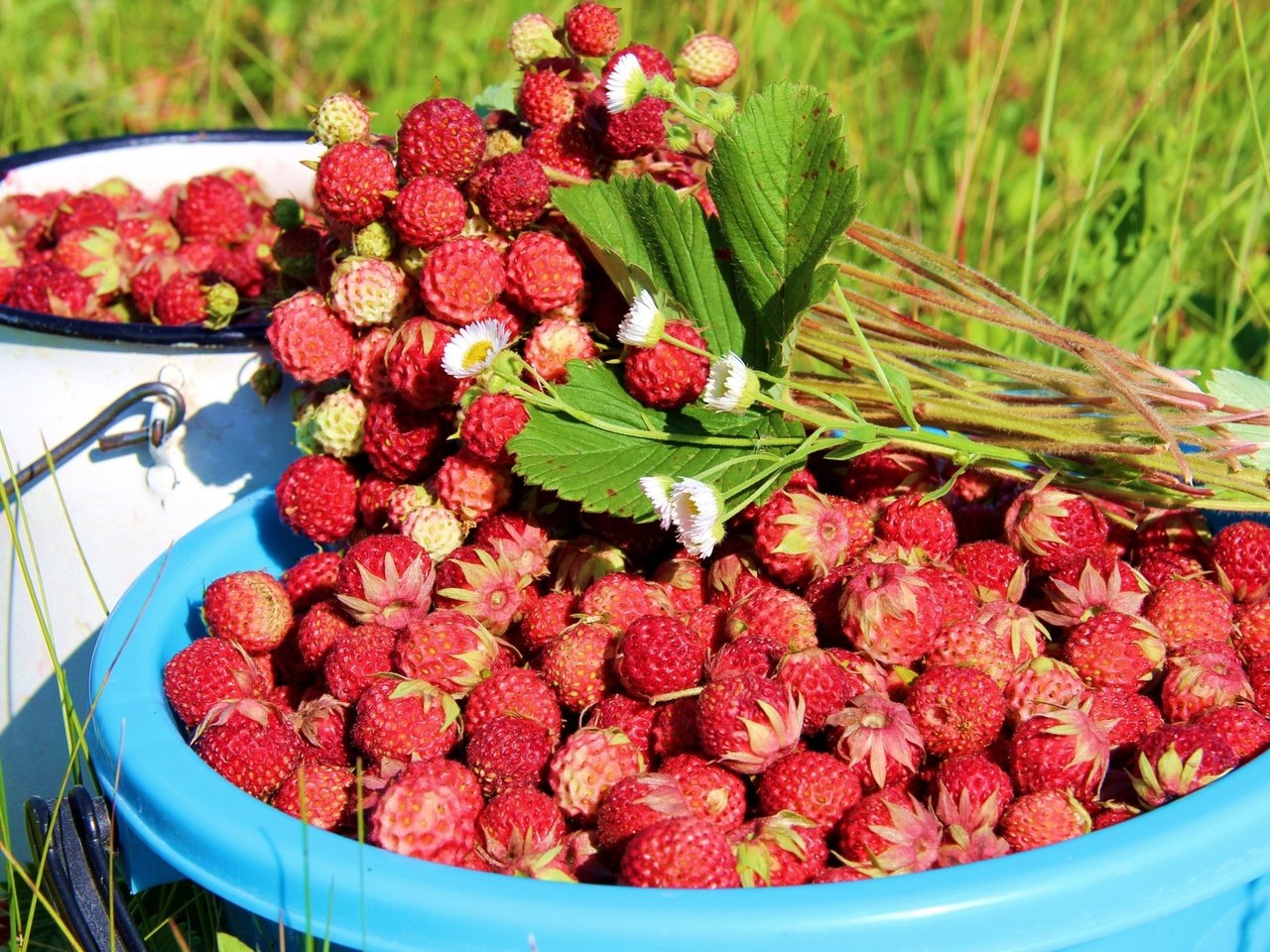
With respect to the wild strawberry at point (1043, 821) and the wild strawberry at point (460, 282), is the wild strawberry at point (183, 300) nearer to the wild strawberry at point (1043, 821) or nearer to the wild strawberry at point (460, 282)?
the wild strawberry at point (460, 282)

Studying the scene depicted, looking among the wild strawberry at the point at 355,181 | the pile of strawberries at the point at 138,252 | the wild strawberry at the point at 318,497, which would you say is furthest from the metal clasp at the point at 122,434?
the wild strawberry at the point at 355,181

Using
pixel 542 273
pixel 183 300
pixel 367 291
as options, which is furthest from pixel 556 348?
pixel 183 300

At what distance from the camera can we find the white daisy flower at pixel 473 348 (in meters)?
0.97

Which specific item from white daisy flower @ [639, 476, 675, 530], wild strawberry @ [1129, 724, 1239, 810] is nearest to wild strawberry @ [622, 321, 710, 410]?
white daisy flower @ [639, 476, 675, 530]

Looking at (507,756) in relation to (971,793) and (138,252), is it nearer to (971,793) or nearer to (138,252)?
(971,793)

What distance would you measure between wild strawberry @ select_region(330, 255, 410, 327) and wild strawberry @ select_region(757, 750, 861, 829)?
0.51 m

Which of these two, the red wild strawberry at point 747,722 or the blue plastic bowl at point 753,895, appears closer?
the blue plastic bowl at point 753,895

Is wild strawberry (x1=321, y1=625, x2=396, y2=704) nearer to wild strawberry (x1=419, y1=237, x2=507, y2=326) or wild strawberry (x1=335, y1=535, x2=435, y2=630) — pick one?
wild strawberry (x1=335, y1=535, x2=435, y2=630)

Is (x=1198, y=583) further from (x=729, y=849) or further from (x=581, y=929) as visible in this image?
(x=581, y=929)

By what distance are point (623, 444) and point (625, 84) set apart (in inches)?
11.4

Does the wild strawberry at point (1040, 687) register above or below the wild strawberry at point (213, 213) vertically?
below

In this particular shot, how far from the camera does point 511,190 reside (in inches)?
41.9

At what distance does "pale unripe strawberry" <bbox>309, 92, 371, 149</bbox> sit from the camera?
1122mm

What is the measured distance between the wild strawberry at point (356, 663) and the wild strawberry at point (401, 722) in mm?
32
